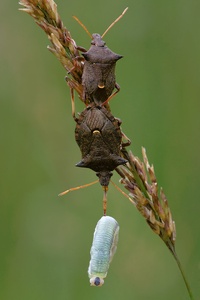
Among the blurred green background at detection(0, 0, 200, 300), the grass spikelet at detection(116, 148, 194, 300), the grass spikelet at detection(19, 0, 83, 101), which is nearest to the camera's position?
the grass spikelet at detection(116, 148, 194, 300)

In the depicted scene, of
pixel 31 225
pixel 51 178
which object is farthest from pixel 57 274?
pixel 51 178

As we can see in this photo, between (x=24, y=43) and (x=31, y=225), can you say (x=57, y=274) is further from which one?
(x=24, y=43)

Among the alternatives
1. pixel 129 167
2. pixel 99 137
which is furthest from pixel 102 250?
pixel 99 137

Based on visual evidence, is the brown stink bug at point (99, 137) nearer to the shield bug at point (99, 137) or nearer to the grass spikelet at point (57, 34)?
the shield bug at point (99, 137)

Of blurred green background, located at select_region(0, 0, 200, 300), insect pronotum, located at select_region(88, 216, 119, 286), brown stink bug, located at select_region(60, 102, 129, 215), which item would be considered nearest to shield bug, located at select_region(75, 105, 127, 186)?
brown stink bug, located at select_region(60, 102, 129, 215)

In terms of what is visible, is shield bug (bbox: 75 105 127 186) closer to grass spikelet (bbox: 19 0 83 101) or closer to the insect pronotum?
grass spikelet (bbox: 19 0 83 101)

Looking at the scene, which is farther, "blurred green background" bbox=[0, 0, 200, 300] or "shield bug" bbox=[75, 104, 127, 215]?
"blurred green background" bbox=[0, 0, 200, 300]
